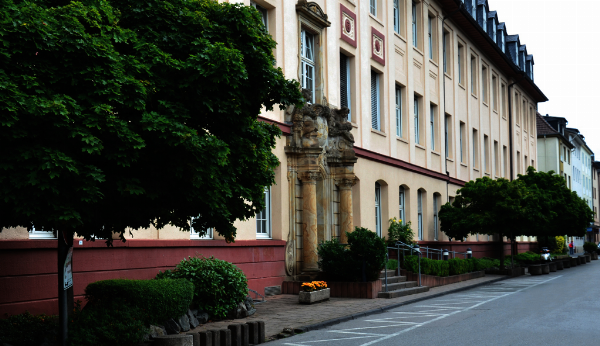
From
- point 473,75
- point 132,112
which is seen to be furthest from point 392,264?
point 473,75

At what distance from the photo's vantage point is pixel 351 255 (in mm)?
17453

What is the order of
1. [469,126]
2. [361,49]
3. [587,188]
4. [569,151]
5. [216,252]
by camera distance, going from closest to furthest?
1. [216,252]
2. [361,49]
3. [469,126]
4. [569,151]
5. [587,188]

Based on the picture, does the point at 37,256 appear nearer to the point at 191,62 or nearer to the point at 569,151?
the point at 191,62

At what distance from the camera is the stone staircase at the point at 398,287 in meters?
17.7

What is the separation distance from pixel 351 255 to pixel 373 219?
6801 millimetres

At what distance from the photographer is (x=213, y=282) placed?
12461 millimetres

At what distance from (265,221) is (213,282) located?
20.1ft

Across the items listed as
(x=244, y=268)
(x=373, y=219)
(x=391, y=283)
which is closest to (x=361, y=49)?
(x=373, y=219)

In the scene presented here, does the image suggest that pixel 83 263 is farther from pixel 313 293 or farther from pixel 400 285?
pixel 400 285

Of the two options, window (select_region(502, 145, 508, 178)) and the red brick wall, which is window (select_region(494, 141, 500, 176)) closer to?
window (select_region(502, 145, 508, 178))

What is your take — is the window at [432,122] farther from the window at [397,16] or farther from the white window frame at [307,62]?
the white window frame at [307,62]

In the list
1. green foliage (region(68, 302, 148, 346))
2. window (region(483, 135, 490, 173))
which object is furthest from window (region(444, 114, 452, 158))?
green foliage (region(68, 302, 148, 346))

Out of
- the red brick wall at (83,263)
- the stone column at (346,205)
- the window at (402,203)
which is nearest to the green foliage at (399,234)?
the window at (402,203)

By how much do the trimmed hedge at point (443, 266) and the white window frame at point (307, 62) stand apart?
5.76 m
